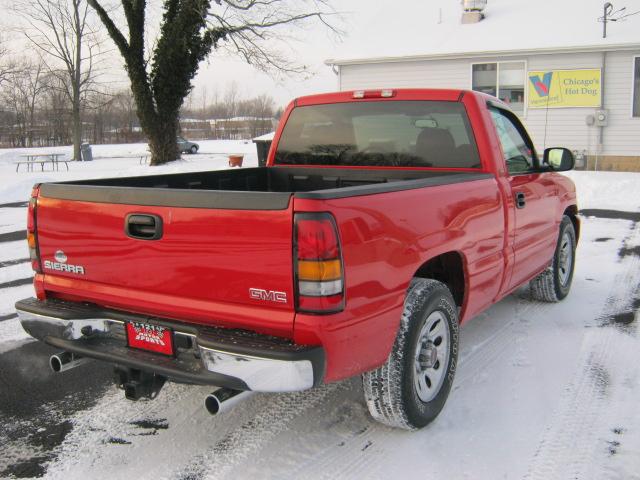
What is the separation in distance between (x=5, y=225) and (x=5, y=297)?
5.43m

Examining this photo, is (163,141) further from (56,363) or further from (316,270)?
(316,270)

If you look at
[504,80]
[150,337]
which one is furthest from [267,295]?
[504,80]

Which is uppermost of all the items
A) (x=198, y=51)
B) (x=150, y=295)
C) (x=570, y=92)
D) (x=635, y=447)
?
(x=198, y=51)

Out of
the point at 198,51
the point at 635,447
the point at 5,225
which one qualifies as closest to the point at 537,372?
the point at 635,447

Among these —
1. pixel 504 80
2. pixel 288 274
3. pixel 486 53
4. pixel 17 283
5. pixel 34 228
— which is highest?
pixel 486 53

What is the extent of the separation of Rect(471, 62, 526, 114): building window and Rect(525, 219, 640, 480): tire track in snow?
1457 cm

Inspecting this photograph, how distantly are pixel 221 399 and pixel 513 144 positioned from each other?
3.12 metres

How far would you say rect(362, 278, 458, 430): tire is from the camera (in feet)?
10.2

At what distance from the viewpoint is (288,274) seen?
8.46ft

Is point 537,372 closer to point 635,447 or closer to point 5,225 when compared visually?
point 635,447

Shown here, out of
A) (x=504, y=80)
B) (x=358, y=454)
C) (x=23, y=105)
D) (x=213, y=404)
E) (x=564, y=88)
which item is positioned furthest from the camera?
(x=23, y=105)

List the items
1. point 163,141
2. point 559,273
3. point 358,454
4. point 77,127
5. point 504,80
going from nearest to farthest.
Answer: point 358,454 → point 559,273 → point 504,80 → point 163,141 → point 77,127

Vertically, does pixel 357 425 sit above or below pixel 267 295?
below

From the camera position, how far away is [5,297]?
6059mm
